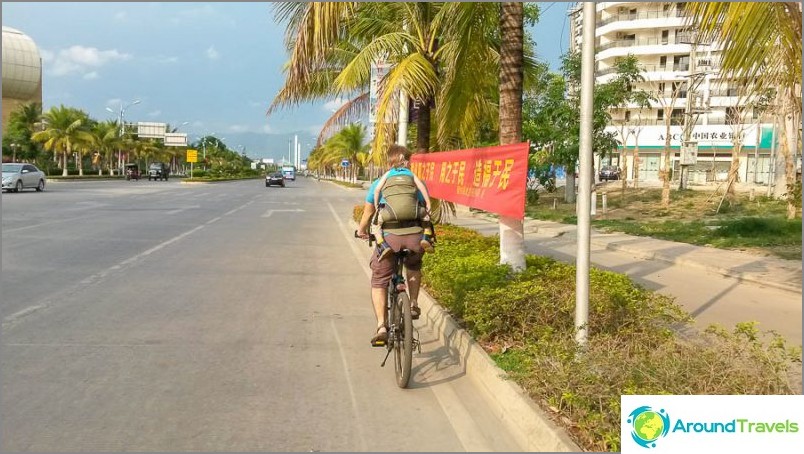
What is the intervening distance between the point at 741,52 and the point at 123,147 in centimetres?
8963

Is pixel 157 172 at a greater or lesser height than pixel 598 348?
greater

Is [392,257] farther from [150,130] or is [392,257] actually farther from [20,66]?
[20,66]

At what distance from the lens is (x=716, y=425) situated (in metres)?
3.56

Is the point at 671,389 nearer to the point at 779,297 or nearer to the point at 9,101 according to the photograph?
the point at 779,297

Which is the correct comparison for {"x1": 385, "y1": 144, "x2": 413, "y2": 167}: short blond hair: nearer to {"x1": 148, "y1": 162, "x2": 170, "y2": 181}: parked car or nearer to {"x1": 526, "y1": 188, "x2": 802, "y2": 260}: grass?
{"x1": 526, "y1": 188, "x2": 802, "y2": 260}: grass

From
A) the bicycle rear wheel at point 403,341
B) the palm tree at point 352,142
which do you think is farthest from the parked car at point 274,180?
the bicycle rear wheel at point 403,341

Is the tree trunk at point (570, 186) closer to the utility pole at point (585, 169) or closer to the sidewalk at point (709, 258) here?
the sidewalk at point (709, 258)

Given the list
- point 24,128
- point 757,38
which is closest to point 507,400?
point 757,38

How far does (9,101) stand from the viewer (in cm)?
8500

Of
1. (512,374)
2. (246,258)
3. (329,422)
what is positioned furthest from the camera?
A: (246,258)

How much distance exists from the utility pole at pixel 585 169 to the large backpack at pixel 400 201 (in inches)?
49.7

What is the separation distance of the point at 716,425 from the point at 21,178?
1413 inches

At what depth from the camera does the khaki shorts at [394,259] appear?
5434 millimetres

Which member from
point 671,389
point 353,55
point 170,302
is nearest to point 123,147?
point 353,55
